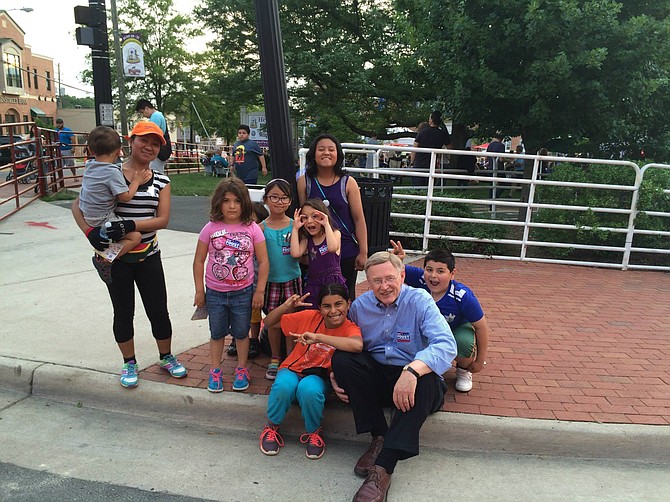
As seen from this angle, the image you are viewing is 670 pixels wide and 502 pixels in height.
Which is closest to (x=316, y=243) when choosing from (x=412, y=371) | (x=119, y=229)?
(x=412, y=371)

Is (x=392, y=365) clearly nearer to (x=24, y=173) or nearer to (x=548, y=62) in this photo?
(x=548, y=62)

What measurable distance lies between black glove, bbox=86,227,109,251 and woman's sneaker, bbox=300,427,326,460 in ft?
5.61

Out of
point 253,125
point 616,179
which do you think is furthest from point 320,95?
point 616,179

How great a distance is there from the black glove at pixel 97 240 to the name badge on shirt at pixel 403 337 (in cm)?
190

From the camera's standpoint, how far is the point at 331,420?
3.36 meters

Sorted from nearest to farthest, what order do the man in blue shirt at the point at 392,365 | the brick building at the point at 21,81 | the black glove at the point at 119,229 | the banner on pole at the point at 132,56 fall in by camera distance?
the man in blue shirt at the point at 392,365 < the black glove at the point at 119,229 < the banner on pole at the point at 132,56 < the brick building at the point at 21,81

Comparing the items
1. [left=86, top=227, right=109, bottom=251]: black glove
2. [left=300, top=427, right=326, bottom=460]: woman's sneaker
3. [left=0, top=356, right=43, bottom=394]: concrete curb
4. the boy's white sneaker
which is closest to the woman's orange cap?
[left=86, top=227, right=109, bottom=251]: black glove

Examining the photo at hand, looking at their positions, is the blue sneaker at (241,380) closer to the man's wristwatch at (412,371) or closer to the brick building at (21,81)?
Answer: the man's wristwatch at (412,371)

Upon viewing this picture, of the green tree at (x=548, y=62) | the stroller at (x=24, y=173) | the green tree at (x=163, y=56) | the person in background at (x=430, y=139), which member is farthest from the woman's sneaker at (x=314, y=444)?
the green tree at (x=163, y=56)

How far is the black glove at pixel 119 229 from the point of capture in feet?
10.7

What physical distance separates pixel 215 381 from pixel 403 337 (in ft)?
4.40

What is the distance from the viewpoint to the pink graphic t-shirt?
11.4 ft

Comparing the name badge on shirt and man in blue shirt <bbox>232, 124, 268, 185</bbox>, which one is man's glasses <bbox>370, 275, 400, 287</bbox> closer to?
the name badge on shirt

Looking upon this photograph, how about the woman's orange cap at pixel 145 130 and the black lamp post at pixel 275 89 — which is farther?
the black lamp post at pixel 275 89
